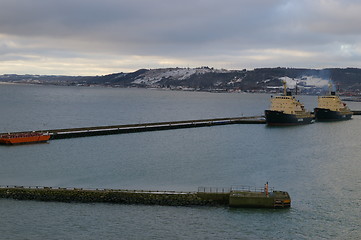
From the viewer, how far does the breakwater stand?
2712 cm

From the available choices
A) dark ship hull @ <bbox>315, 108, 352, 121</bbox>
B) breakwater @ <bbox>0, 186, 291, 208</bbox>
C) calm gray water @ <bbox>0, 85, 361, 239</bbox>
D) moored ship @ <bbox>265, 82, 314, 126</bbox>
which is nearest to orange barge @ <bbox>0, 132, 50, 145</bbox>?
calm gray water @ <bbox>0, 85, 361, 239</bbox>

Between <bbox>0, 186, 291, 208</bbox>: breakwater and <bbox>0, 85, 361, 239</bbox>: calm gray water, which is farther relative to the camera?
<bbox>0, 186, 291, 208</bbox>: breakwater

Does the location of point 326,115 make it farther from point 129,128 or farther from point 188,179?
point 188,179

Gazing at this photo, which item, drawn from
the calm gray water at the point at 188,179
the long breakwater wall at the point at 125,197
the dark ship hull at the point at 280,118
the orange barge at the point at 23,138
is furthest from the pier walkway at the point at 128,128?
the long breakwater wall at the point at 125,197

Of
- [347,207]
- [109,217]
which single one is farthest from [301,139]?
[109,217]

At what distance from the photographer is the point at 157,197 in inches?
1086

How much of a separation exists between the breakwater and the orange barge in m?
22.5

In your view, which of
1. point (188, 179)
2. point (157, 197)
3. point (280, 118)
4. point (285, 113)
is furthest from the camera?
point (285, 113)

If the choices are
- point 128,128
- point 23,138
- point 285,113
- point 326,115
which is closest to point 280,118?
point 285,113

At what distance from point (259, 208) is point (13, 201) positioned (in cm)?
1496

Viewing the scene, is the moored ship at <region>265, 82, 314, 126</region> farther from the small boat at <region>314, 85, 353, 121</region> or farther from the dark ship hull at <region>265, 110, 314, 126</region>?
the small boat at <region>314, 85, 353, 121</region>

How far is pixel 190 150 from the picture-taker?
49844 millimetres

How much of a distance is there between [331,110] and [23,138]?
66512 mm

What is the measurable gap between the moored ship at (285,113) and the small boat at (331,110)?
8.93 meters
